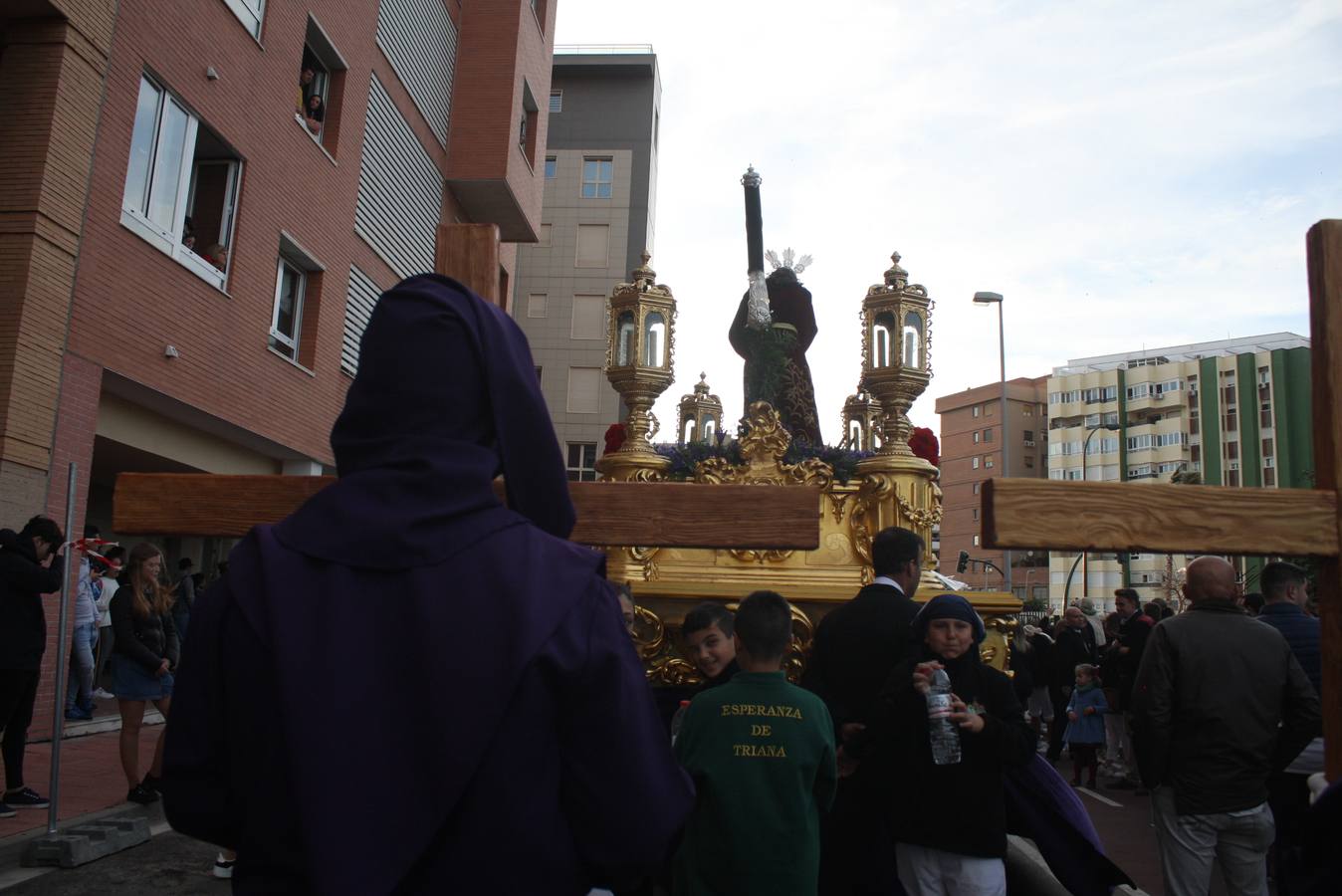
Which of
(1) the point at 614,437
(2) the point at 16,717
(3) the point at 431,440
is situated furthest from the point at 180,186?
(3) the point at 431,440

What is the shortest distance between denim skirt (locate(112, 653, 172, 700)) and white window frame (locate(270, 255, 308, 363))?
26.4 feet

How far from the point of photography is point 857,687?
4195mm

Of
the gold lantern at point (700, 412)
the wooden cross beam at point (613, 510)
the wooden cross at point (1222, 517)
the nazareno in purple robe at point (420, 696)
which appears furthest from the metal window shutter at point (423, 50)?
the nazareno in purple robe at point (420, 696)

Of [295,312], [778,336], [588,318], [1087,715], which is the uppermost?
[588,318]

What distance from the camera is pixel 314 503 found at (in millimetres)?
1691

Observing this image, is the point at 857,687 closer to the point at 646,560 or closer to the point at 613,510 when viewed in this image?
the point at 613,510

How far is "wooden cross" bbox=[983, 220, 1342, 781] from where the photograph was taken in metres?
2.83

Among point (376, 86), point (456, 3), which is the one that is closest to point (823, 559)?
point (376, 86)

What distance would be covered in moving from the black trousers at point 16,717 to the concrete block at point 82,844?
82 centimetres

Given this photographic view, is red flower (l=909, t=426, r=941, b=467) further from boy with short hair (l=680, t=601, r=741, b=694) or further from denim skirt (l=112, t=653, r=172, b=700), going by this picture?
denim skirt (l=112, t=653, r=172, b=700)

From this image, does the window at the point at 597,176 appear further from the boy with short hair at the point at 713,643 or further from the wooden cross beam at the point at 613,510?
the wooden cross beam at the point at 613,510

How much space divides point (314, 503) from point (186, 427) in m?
13.0

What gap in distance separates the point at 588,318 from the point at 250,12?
29.2m

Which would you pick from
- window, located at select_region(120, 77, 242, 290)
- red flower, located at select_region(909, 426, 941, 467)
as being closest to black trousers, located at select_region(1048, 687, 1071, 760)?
red flower, located at select_region(909, 426, 941, 467)
